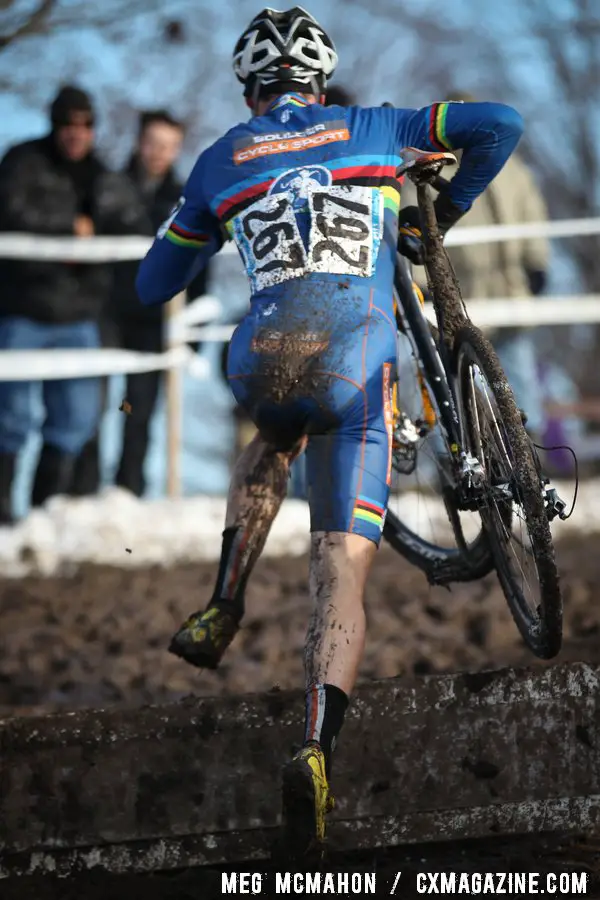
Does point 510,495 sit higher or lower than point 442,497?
lower

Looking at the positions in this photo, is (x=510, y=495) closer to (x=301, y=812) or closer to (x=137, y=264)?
(x=301, y=812)

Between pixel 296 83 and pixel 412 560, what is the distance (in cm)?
180

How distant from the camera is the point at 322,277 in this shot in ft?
15.9

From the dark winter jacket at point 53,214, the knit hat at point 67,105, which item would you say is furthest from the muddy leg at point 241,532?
the knit hat at point 67,105

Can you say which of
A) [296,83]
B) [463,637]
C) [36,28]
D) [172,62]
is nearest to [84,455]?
[463,637]

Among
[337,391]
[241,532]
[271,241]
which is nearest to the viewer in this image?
[337,391]

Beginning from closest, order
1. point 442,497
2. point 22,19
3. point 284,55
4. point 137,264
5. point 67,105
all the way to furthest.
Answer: point 284,55 < point 442,497 < point 67,105 < point 137,264 < point 22,19

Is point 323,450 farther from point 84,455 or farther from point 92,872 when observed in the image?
point 84,455

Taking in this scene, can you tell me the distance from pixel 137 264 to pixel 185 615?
12.5 feet

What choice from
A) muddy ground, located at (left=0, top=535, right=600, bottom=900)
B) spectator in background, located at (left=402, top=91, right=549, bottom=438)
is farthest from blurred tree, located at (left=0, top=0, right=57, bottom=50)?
muddy ground, located at (left=0, top=535, right=600, bottom=900)

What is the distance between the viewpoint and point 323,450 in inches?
189

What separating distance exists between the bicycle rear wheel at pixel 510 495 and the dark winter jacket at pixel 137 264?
662cm

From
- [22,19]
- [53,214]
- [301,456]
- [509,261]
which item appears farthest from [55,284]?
[22,19]

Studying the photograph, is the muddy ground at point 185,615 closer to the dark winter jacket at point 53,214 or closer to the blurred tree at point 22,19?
the dark winter jacket at point 53,214
